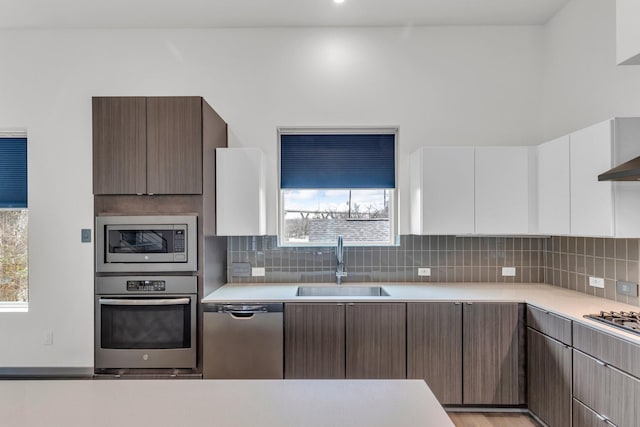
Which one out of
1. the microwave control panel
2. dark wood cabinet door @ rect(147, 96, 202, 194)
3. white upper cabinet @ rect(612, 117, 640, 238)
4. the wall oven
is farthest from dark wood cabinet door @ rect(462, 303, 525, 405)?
dark wood cabinet door @ rect(147, 96, 202, 194)

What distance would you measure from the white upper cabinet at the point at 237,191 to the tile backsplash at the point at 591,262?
2.69 metres

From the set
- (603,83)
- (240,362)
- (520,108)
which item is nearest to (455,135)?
(520,108)

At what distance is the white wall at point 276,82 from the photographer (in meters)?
3.28

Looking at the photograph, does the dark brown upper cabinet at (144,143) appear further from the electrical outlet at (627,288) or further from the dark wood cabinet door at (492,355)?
the electrical outlet at (627,288)

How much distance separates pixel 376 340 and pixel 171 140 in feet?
7.15

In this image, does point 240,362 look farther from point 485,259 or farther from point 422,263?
point 485,259

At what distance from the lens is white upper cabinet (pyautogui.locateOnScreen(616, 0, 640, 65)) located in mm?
1186

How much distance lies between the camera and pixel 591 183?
2262mm

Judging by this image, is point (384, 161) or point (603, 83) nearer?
point (603, 83)

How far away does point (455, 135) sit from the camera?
333 centimetres

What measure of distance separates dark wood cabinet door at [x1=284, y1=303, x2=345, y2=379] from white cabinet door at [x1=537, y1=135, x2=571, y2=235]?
1.74 meters

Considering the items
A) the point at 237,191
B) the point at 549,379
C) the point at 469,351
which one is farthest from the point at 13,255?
the point at 549,379

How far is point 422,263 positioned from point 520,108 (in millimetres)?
1742

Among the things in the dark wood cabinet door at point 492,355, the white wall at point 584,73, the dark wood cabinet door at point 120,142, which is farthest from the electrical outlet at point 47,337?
the white wall at point 584,73
